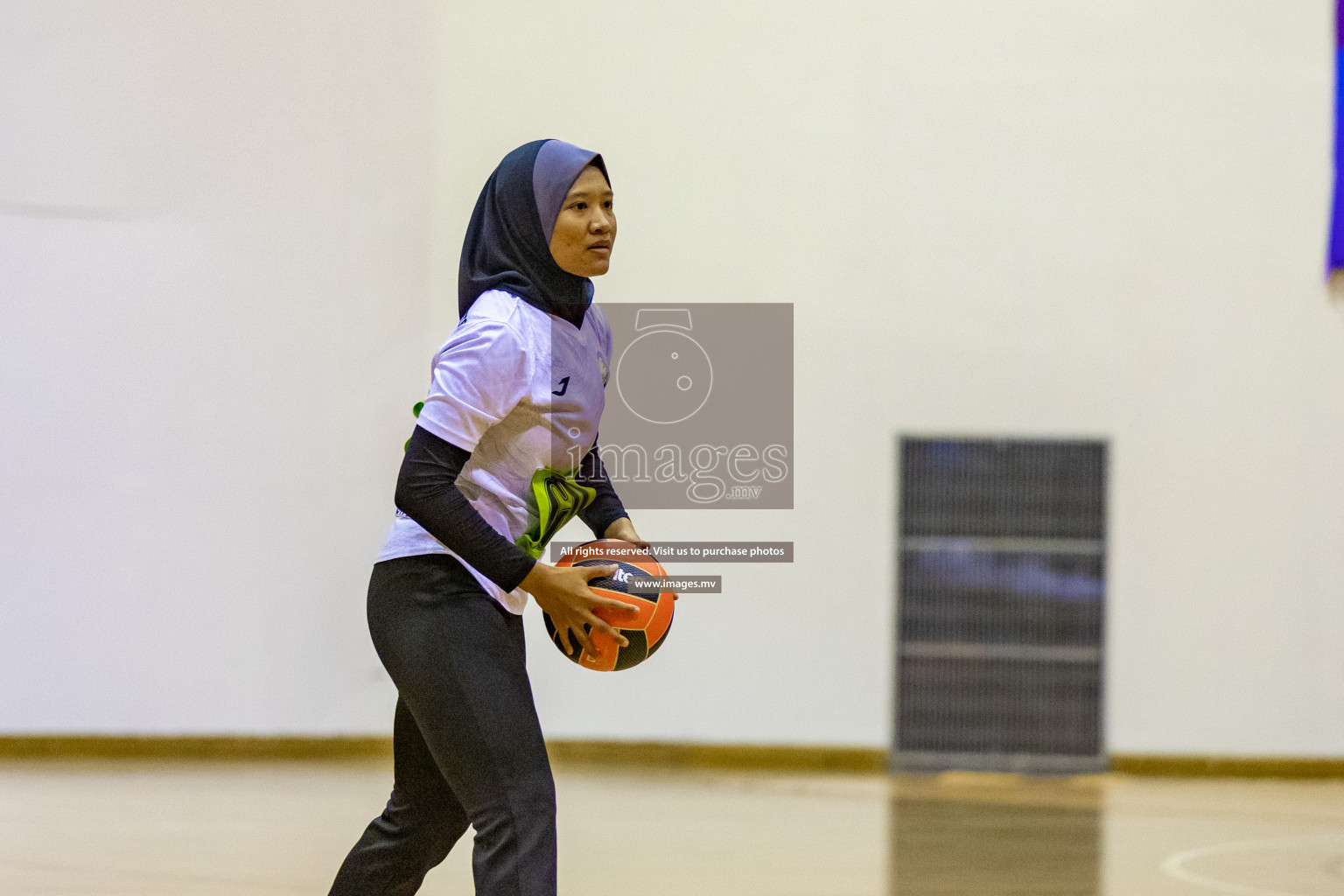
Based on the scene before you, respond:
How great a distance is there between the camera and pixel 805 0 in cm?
492

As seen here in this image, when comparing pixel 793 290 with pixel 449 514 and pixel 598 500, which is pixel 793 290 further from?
pixel 449 514

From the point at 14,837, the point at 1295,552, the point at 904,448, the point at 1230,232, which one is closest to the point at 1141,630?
the point at 1295,552

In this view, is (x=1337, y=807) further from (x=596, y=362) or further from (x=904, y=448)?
(x=596, y=362)

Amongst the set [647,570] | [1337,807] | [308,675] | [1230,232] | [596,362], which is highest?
[1230,232]

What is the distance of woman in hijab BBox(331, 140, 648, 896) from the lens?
5.25ft

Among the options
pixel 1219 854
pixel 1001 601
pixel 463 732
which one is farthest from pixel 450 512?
pixel 1001 601

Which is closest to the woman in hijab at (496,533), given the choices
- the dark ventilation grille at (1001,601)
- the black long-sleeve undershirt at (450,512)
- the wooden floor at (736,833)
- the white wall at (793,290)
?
the black long-sleeve undershirt at (450,512)

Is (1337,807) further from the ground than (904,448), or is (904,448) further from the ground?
(904,448)

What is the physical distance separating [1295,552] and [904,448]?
1608 mm

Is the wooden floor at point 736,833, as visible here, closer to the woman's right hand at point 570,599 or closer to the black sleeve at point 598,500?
the black sleeve at point 598,500

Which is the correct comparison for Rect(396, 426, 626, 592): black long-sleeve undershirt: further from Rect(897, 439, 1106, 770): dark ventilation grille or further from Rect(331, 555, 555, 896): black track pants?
Rect(897, 439, 1106, 770): dark ventilation grille

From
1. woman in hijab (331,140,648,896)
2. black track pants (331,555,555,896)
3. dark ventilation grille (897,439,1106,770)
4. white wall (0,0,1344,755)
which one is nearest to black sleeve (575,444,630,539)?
woman in hijab (331,140,648,896)

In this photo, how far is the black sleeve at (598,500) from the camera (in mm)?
1946

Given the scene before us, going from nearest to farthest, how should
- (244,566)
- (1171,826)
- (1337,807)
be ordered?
(1171,826) → (1337,807) → (244,566)
